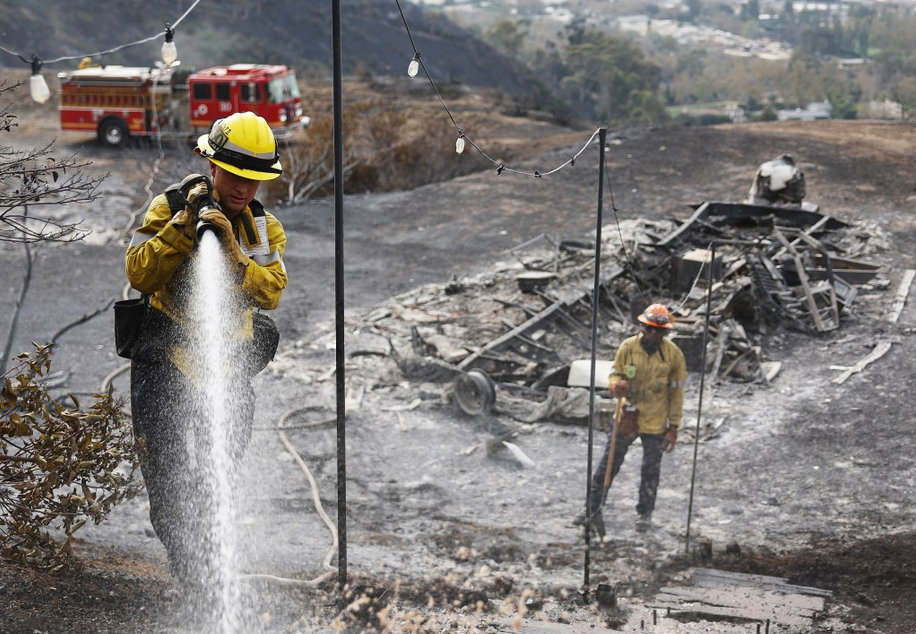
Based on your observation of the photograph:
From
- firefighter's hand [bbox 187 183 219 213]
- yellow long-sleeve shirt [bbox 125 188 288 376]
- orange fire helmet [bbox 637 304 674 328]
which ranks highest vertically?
firefighter's hand [bbox 187 183 219 213]

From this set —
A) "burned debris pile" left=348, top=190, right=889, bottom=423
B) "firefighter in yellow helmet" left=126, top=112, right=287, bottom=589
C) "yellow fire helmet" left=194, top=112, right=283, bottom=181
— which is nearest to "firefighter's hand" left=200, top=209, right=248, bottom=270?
"firefighter in yellow helmet" left=126, top=112, right=287, bottom=589

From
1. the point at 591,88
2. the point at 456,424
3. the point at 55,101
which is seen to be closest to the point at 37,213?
the point at 456,424

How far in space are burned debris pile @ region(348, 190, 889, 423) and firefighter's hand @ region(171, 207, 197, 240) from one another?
6.00 m

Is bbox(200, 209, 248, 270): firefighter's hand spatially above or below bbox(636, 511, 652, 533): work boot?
above

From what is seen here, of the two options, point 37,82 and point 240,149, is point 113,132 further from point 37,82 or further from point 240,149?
point 240,149

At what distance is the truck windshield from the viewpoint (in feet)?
71.5

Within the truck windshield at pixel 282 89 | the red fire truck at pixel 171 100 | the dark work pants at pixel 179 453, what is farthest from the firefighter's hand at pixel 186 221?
the truck windshield at pixel 282 89

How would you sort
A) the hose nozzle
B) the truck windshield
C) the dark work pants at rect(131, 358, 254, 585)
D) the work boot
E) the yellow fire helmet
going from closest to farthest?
the hose nozzle → the yellow fire helmet → the dark work pants at rect(131, 358, 254, 585) → the work boot → the truck windshield

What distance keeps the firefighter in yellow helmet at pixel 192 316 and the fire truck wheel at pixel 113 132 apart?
2035cm

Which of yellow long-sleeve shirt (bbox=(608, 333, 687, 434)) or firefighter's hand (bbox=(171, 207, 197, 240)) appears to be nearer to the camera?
firefighter's hand (bbox=(171, 207, 197, 240))

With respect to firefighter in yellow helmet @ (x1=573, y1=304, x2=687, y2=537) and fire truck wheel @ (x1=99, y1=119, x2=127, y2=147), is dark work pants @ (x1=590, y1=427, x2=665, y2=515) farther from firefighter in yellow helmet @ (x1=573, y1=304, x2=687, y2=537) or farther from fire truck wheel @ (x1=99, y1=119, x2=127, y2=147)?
fire truck wheel @ (x1=99, y1=119, x2=127, y2=147)

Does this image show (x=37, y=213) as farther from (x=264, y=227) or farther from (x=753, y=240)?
(x=264, y=227)

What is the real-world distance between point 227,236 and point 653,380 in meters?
4.48

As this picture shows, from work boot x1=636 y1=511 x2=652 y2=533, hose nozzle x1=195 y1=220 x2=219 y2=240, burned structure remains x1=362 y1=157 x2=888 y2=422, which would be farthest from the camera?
burned structure remains x1=362 y1=157 x2=888 y2=422
